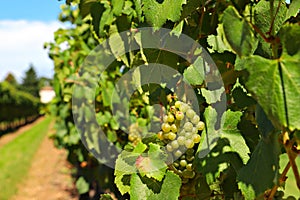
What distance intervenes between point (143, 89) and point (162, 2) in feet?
0.98

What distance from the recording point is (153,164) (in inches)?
43.6

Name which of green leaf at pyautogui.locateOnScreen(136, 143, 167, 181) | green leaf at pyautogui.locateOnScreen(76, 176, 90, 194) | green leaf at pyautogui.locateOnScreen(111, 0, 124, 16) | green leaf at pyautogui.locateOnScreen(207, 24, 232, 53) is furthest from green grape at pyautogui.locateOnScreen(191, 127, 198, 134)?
green leaf at pyautogui.locateOnScreen(76, 176, 90, 194)

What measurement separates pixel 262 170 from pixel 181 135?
313 millimetres

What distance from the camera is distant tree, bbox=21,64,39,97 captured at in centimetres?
5496

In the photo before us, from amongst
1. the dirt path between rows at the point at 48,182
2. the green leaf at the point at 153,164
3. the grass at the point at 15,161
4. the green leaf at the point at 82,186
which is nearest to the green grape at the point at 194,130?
the green leaf at the point at 153,164

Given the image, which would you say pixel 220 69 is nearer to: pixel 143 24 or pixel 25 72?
pixel 143 24

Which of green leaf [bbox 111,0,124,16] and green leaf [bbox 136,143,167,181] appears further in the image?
green leaf [bbox 111,0,124,16]

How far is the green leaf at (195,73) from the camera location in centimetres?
110

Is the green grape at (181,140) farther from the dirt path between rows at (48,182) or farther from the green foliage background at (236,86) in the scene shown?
the dirt path between rows at (48,182)

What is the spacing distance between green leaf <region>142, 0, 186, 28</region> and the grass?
30.9 ft

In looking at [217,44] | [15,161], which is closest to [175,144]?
[217,44]

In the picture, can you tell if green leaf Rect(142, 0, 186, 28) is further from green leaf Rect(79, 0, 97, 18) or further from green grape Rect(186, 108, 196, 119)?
green leaf Rect(79, 0, 97, 18)

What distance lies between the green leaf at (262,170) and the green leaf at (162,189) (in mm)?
257

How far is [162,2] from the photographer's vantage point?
1.00 meters
